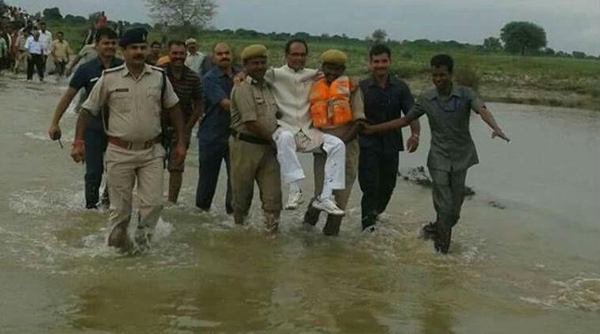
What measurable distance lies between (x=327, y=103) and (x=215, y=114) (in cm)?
157

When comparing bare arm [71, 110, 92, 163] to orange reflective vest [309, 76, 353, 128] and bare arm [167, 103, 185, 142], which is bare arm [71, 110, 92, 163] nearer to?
bare arm [167, 103, 185, 142]

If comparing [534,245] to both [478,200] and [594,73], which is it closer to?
[478,200]

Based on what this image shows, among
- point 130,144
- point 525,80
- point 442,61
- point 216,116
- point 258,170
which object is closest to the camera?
Answer: point 130,144

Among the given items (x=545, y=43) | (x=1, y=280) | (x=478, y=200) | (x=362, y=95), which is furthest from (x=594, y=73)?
(x=545, y=43)

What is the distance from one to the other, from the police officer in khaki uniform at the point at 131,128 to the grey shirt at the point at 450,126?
2.12 metres

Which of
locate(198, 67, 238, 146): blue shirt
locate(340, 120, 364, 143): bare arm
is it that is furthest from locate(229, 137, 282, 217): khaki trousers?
locate(198, 67, 238, 146): blue shirt

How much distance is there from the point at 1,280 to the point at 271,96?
2.73m

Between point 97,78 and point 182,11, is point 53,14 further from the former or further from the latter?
point 97,78

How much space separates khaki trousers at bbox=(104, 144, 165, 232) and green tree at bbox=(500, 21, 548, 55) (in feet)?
314

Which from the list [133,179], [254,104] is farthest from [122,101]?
[254,104]

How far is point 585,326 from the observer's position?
612 centimetres

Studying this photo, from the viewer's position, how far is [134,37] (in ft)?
22.9

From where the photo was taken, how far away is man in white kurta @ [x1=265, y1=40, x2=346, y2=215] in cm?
773

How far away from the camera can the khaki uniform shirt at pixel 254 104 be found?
7746 mm
